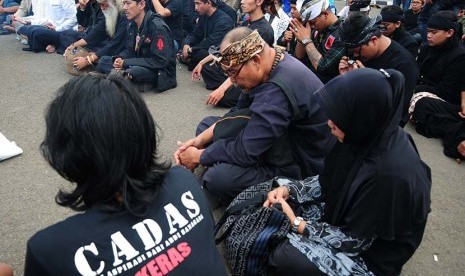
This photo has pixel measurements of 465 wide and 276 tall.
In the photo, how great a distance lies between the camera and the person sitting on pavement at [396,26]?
4004 mm

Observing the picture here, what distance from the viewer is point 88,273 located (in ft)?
3.34

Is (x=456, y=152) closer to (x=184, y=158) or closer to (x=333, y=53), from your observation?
(x=333, y=53)

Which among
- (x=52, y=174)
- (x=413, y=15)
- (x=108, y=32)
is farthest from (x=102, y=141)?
(x=413, y=15)

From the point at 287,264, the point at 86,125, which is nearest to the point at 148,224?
the point at 86,125

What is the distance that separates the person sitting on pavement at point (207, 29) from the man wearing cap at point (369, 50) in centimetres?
215

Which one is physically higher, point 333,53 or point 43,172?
point 333,53

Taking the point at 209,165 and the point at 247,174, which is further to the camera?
the point at 209,165

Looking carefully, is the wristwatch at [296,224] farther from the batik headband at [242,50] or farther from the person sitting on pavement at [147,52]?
the person sitting on pavement at [147,52]

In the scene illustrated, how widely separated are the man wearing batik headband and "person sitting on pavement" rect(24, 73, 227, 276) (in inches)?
46.3

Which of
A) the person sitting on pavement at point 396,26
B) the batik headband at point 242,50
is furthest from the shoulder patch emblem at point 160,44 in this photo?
the person sitting on pavement at point 396,26

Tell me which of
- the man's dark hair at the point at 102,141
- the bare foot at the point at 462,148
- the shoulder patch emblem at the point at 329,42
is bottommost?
the bare foot at the point at 462,148

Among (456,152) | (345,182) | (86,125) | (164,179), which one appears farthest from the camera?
(456,152)

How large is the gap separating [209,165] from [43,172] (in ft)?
4.56

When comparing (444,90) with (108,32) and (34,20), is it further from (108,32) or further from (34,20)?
(34,20)
